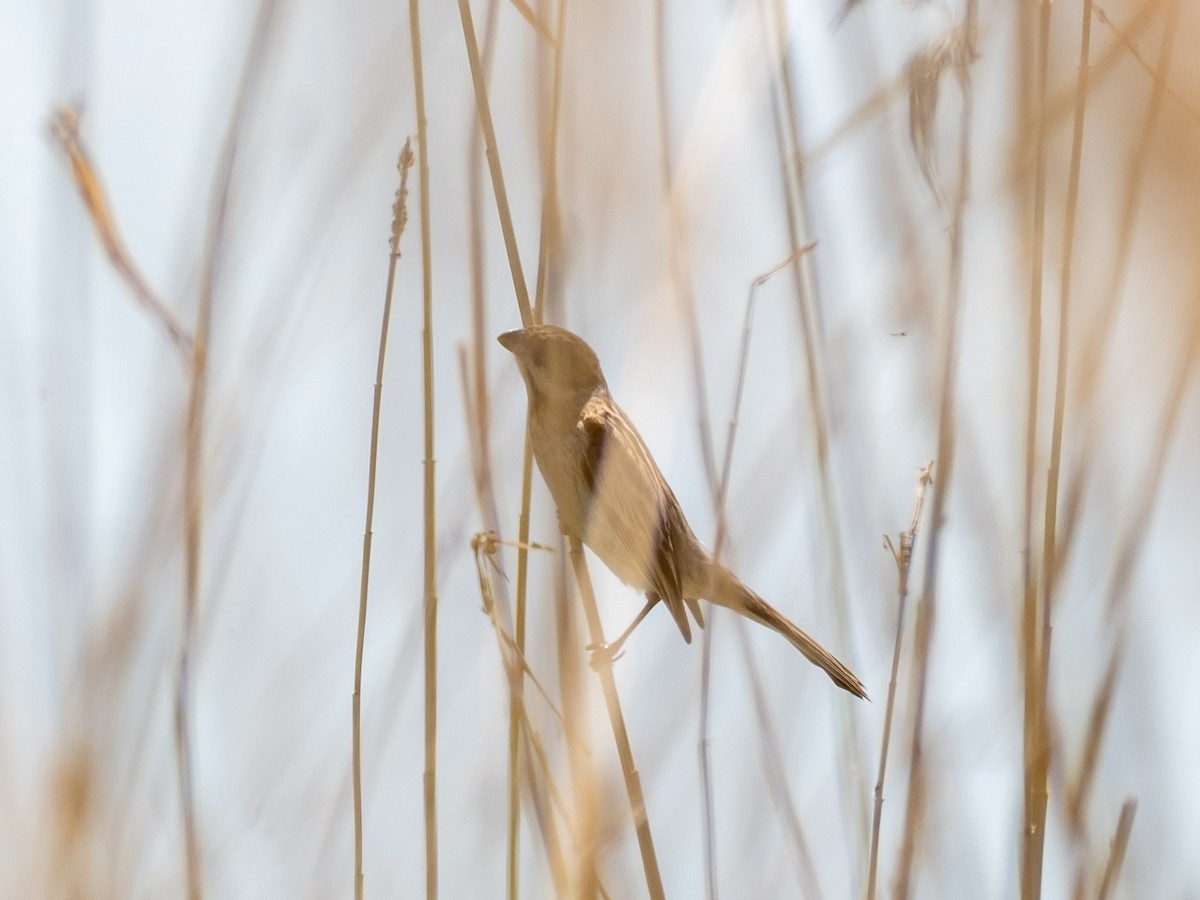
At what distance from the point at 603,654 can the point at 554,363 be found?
1.81 feet

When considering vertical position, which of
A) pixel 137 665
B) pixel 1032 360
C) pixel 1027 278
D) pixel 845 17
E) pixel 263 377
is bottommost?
pixel 137 665

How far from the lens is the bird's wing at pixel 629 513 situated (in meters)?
1.79

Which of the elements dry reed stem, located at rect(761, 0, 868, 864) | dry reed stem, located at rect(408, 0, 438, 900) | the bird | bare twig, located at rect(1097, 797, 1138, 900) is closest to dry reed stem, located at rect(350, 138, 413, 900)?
dry reed stem, located at rect(408, 0, 438, 900)

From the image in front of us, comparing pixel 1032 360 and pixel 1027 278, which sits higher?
pixel 1027 278

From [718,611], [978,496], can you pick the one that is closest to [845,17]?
[978,496]

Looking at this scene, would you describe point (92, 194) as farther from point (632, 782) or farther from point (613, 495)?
point (613, 495)

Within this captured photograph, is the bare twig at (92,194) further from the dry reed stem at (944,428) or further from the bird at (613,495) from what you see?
the dry reed stem at (944,428)

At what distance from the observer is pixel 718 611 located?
1332mm

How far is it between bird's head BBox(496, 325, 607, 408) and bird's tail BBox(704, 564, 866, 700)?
1.16 ft

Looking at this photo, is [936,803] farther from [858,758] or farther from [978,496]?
[978,496]

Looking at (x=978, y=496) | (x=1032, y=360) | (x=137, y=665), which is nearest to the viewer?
(x=137, y=665)

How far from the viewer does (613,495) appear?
187cm

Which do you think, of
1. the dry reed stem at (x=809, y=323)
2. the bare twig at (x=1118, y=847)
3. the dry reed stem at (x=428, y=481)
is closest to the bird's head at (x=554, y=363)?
the dry reed stem at (x=428, y=481)

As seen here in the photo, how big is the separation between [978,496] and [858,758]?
0.35 meters
